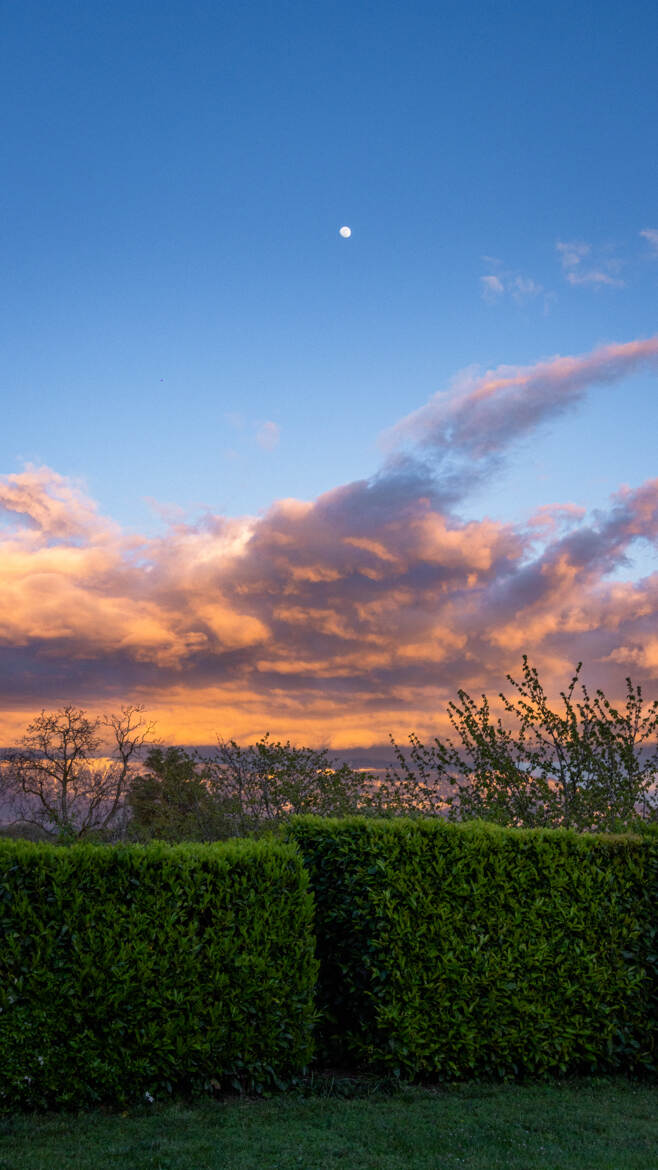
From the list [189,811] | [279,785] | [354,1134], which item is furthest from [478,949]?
[189,811]

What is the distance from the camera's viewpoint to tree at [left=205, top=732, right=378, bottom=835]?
17.9 meters

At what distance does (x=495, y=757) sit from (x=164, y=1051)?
1012 centimetres

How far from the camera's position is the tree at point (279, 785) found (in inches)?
704

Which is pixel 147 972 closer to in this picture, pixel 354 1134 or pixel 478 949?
pixel 354 1134

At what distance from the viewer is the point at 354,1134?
19.9ft

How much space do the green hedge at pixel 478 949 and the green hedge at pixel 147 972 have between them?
24.4 inches

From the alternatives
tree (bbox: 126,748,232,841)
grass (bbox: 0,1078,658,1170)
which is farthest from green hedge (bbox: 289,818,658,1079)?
tree (bbox: 126,748,232,841)

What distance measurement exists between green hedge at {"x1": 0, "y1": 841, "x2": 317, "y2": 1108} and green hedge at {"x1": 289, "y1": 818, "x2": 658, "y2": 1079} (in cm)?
62

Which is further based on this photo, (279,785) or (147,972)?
(279,785)

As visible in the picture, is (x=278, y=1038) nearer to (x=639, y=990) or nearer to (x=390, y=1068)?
(x=390, y=1068)

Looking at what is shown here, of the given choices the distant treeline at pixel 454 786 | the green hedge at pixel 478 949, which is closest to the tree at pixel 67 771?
the distant treeline at pixel 454 786

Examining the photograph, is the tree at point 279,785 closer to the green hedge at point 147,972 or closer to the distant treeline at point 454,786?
the distant treeline at point 454,786

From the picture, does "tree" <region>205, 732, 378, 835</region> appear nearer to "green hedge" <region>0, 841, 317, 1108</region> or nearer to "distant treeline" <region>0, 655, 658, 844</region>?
"distant treeline" <region>0, 655, 658, 844</region>

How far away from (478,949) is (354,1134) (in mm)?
2309
